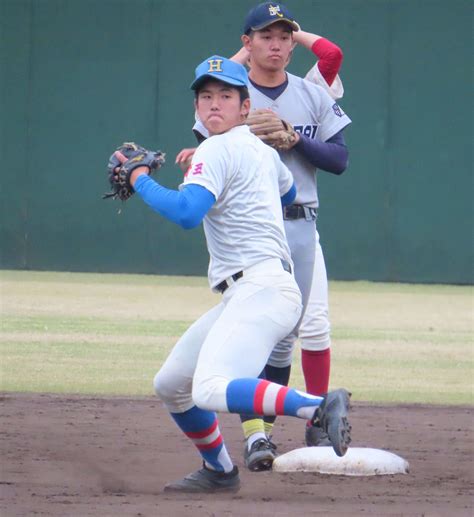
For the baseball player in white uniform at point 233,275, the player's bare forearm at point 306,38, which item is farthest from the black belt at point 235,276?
the player's bare forearm at point 306,38

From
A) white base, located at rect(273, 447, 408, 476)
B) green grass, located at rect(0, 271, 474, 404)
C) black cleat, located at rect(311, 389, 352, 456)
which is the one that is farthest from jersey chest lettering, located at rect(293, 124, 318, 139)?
green grass, located at rect(0, 271, 474, 404)

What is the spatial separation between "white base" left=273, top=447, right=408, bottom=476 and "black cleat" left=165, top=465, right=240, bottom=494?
416 millimetres

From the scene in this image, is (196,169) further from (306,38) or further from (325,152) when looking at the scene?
(306,38)

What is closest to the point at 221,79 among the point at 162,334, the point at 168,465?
the point at 168,465

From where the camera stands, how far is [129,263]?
1391 cm

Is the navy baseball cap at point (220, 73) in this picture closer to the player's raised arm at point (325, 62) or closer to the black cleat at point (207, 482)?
the player's raised arm at point (325, 62)

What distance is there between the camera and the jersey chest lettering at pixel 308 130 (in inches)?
216

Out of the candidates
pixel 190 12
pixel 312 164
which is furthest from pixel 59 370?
pixel 190 12

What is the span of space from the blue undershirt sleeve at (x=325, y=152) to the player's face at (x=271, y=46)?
0.36 metres

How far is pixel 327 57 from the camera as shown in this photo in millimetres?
5723

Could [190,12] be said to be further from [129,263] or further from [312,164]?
[312,164]

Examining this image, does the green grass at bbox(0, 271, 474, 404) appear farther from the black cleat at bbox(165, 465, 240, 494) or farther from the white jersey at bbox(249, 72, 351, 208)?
the black cleat at bbox(165, 465, 240, 494)

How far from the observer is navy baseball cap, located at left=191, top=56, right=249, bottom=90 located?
4.33 m

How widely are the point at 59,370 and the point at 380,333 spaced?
300 cm
